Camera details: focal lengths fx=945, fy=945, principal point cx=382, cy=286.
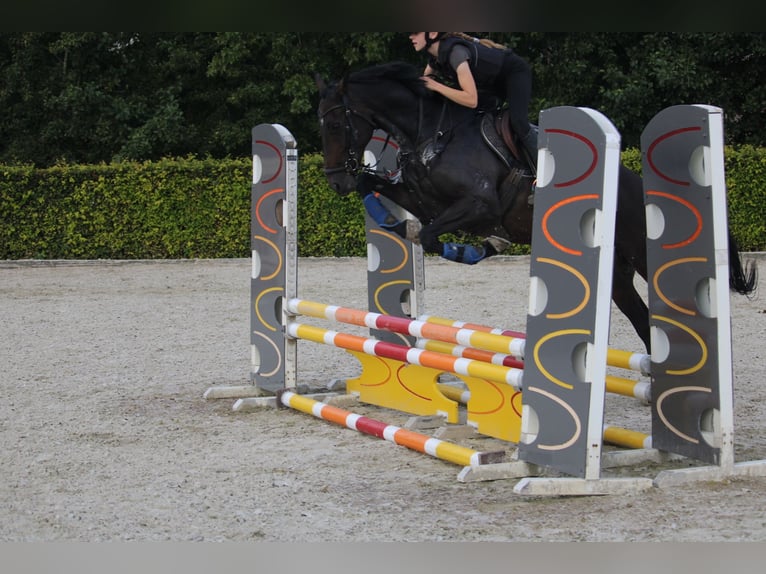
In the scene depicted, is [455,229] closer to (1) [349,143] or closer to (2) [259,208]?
(1) [349,143]

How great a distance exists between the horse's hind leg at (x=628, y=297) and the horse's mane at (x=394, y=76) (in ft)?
4.66

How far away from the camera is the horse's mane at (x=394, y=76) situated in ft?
16.4

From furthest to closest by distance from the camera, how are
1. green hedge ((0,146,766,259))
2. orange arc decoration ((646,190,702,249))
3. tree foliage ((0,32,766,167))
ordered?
1. tree foliage ((0,32,766,167))
2. green hedge ((0,146,766,259))
3. orange arc decoration ((646,190,702,249))

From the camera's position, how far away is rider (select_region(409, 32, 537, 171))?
4.70 meters

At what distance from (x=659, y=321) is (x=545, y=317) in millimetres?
589

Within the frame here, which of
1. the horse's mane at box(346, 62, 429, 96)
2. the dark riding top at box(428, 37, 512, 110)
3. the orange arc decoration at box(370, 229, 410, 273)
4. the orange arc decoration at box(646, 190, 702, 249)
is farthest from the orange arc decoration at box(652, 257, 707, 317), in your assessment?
the orange arc decoration at box(370, 229, 410, 273)

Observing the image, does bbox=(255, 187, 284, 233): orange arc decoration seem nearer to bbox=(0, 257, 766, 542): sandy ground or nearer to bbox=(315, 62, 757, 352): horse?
bbox=(315, 62, 757, 352): horse

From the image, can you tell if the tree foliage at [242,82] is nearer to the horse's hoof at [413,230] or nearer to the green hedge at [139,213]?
the green hedge at [139,213]

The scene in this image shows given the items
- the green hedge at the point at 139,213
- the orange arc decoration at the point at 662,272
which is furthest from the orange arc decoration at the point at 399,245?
the green hedge at the point at 139,213

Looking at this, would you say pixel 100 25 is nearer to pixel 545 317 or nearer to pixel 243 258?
pixel 545 317

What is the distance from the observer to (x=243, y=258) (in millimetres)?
14789

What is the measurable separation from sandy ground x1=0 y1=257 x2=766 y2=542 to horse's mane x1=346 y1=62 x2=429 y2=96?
6.09 feet

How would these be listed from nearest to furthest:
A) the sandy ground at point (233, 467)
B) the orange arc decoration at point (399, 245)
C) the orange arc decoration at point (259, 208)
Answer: the sandy ground at point (233, 467) < the orange arc decoration at point (259, 208) < the orange arc decoration at point (399, 245)

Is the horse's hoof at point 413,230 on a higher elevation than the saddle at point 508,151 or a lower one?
lower
